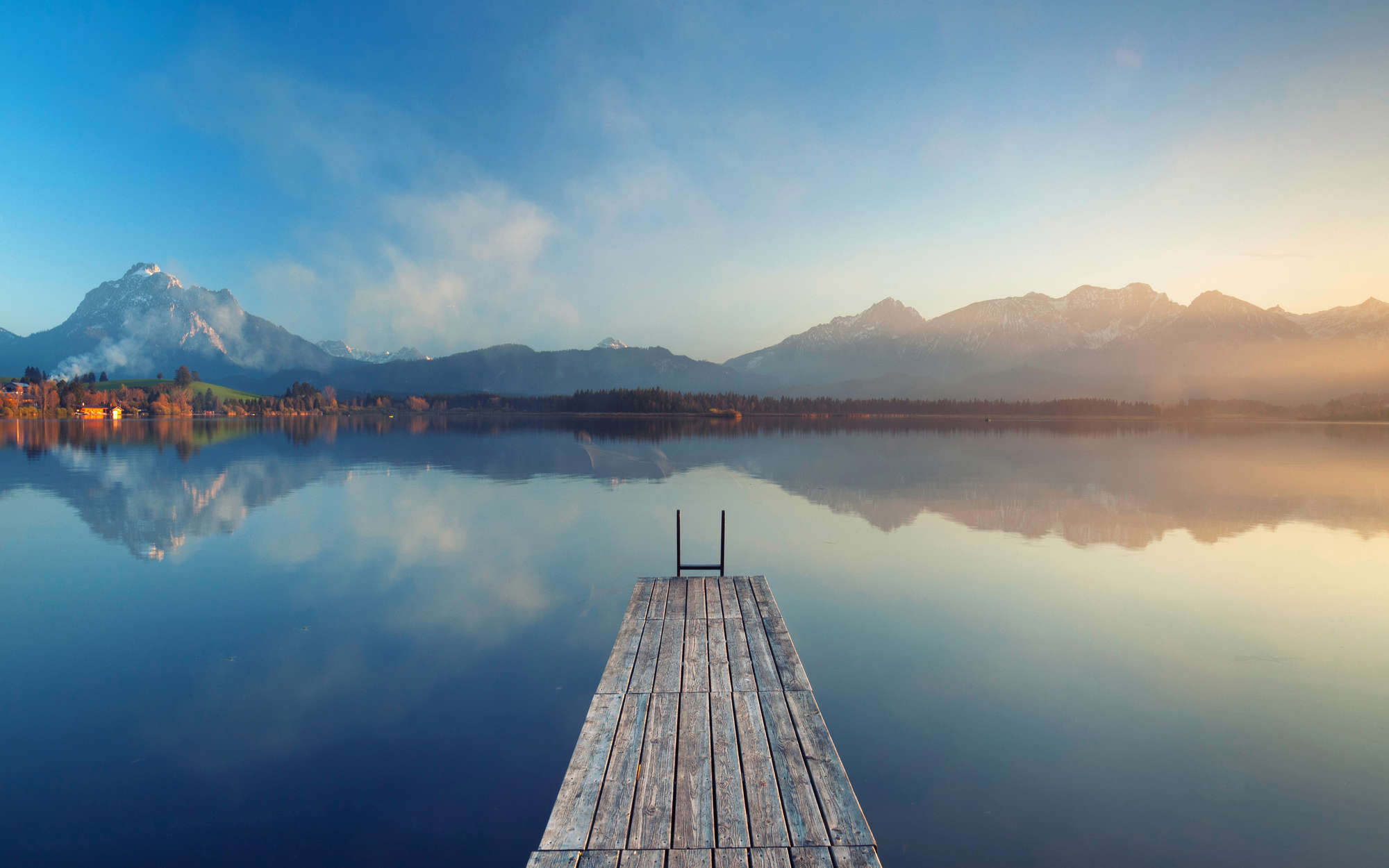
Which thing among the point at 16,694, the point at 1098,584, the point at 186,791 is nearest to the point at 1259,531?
the point at 1098,584

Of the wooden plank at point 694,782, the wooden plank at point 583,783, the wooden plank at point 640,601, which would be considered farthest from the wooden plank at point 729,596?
the wooden plank at point 583,783

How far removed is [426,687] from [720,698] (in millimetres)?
5632

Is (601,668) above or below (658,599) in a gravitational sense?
below

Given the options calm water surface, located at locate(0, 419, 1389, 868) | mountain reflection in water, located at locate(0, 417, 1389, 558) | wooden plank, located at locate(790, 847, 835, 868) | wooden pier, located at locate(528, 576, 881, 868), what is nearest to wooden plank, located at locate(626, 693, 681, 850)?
wooden pier, located at locate(528, 576, 881, 868)

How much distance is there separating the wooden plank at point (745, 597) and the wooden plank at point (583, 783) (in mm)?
4845

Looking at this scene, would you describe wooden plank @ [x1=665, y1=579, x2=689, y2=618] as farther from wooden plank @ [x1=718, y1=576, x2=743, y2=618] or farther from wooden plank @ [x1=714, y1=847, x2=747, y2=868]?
wooden plank @ [x1=714, y1=847, x2=747, y2=868]

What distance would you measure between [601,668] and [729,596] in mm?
3606

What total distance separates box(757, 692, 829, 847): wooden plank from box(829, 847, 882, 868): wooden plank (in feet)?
0.53

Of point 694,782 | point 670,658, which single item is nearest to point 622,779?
point 694,782

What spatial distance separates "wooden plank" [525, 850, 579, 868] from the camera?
5531 mm

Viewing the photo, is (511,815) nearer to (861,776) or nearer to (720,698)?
(720,698)

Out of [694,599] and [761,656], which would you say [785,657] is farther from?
[694,599]

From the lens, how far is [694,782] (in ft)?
22.3

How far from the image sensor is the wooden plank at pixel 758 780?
596cm
